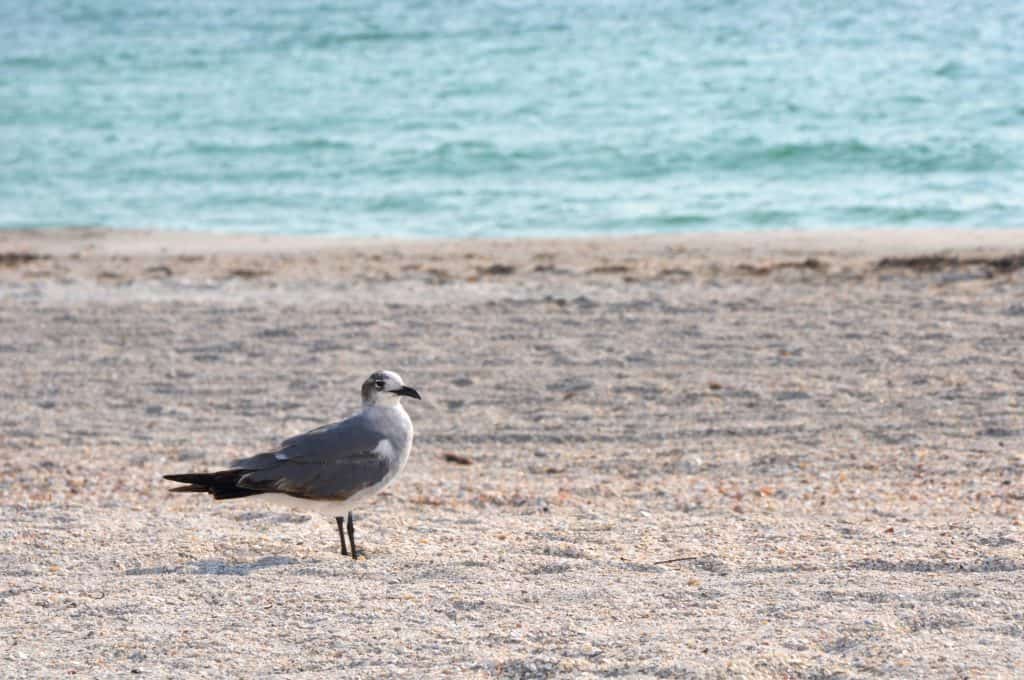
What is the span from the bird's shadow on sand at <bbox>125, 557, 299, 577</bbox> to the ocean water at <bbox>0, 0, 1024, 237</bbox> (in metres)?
12.1

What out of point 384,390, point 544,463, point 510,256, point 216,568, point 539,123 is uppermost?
point 539,123

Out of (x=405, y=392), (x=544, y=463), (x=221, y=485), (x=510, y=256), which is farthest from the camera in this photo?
(x=510, y=256)

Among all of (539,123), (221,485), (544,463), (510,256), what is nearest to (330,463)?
(221,485)

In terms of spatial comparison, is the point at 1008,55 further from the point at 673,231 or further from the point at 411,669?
the point at 411,669

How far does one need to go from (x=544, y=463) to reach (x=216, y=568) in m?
2.51

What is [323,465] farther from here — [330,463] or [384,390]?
[384,390]

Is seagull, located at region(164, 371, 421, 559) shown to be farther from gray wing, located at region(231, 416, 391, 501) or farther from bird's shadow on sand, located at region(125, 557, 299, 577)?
bird's shadow on sand, located at region(125, 557, 299, 577)

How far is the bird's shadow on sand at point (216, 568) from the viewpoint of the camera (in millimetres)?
4988

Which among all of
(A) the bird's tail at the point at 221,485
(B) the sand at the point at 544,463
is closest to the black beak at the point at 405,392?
(B) the sand at the point at 544,463

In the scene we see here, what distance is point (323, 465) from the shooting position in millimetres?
5141

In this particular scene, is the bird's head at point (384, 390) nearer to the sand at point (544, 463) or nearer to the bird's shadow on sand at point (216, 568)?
the sand at point (544, 463)

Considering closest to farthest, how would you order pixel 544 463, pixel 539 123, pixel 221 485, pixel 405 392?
1. pixel 221 485
2. pixel 405 392
3. pixel 544 463
4. pixel 539 123

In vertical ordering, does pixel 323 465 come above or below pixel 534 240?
below

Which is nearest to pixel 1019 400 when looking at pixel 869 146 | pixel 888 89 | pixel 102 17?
pixel 869 146
